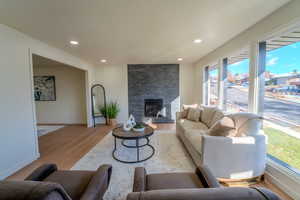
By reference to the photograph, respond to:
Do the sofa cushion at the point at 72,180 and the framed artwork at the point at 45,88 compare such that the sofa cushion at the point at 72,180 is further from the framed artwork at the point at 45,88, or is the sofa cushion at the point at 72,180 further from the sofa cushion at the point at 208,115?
the framed artwork at the point at 45,88

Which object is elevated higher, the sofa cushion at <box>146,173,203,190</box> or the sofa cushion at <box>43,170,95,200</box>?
the sofa cushion at <box>43,170,95,200</box>

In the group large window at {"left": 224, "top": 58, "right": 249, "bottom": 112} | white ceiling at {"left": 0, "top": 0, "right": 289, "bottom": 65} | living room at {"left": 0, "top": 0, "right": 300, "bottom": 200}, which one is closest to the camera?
living room at {"left": 0, "top": 0, "right": 300, "bottom": 200}

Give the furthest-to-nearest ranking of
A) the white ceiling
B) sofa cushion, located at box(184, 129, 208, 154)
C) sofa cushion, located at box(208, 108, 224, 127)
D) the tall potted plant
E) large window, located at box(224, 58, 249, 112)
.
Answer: the tall potted plant, sofa cushion, located at box(208, 108, 224, 127), large window, located at box(224, 58, 249, 112), sofa cushion, located at box(184, 129, 208, 154), the white ceiling

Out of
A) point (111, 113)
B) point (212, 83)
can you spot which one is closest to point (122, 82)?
point (111, 113)

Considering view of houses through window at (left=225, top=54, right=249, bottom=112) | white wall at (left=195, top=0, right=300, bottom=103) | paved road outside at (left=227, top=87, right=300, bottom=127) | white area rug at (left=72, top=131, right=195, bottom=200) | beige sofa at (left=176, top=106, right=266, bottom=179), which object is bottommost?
white area rug at (left=72, top=131, right=195, bottom=200)

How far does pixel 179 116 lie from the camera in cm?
405

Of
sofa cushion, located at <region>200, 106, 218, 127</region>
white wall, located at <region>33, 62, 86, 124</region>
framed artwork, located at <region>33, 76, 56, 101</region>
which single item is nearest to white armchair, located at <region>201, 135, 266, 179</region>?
sofa cushion, located at <region>200, 106, 218, 127</region>

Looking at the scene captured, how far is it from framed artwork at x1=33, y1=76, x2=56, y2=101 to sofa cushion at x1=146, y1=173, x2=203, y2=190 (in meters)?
5.77

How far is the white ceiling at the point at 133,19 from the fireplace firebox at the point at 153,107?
2.81 m

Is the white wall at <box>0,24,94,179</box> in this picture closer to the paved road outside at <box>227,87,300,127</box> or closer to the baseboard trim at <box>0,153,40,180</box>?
the baseboard trim at <box>0,153,40,180</box>

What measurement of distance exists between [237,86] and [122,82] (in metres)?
4.07

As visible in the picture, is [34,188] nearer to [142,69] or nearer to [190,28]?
[190,28]

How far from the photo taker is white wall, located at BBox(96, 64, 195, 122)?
5684 millimetres

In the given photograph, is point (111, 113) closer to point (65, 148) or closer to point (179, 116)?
point (65, 148)
